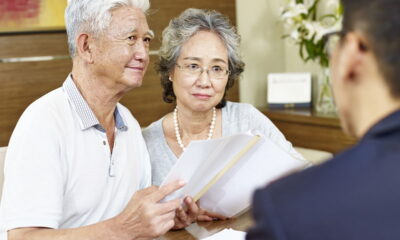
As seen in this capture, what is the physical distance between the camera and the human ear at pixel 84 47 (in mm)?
1862

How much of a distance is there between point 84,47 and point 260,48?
264 centimetres

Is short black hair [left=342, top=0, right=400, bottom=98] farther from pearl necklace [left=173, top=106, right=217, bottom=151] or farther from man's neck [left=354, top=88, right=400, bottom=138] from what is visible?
pearl necklace [left=173, top=106, right=217, bottom=151]

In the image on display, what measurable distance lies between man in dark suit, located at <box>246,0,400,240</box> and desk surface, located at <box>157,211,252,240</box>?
0.94m

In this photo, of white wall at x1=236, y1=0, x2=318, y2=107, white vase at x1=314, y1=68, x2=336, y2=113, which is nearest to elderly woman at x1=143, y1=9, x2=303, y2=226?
white vase at x1=314, y1=68, x2=336, y2=113

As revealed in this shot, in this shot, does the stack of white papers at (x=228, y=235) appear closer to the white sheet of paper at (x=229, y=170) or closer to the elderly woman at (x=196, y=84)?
the white sheet of paper at (x=229, y=170)

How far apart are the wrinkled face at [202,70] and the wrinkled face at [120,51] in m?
0.43

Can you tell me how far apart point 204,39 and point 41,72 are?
1464mm

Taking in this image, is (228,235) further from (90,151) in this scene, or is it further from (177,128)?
(177,128)

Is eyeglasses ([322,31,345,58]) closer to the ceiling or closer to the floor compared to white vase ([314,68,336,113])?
closer to the ceiling

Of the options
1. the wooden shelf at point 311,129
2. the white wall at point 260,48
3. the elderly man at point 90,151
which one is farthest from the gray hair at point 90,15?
the white wall at point 260,48

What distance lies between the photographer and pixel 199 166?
1.57m

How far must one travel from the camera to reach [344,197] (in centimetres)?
69

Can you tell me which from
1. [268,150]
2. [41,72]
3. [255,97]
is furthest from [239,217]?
[255,97]

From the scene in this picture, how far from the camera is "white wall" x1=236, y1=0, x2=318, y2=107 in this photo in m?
4.25
